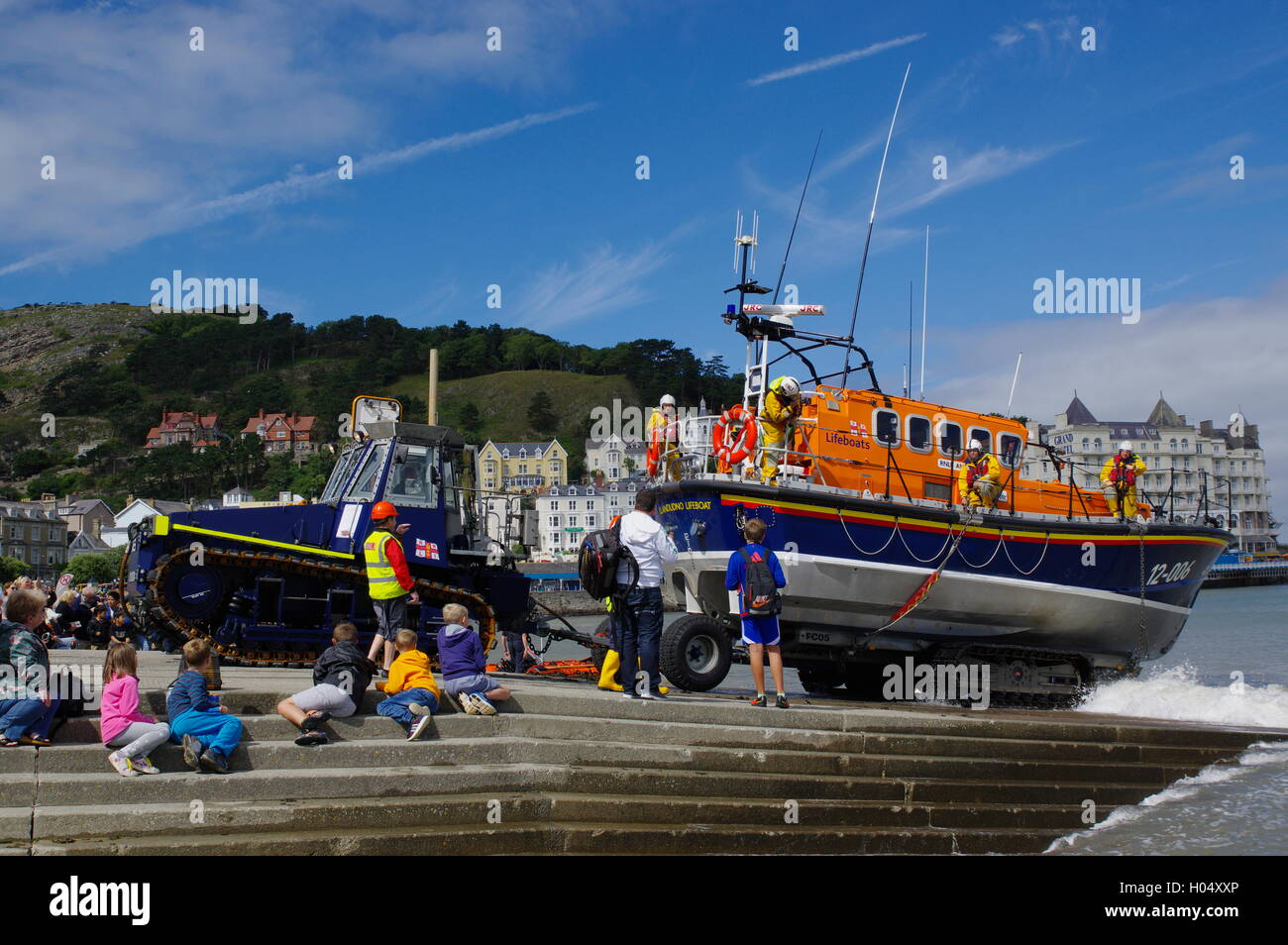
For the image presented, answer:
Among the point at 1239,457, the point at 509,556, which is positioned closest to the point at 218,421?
the point at 1239,457

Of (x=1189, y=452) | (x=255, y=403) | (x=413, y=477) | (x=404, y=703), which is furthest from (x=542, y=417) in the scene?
(x=404, y=703)

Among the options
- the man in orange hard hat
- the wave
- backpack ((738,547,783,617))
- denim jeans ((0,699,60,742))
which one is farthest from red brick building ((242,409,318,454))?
denim jeans ((0,699,60,742))

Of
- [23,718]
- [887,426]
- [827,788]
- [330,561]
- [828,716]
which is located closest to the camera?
[23,718]

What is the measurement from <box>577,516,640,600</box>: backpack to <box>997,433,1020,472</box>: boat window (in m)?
9.10

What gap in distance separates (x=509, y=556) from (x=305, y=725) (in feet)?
24.0

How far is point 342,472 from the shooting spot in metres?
13.5

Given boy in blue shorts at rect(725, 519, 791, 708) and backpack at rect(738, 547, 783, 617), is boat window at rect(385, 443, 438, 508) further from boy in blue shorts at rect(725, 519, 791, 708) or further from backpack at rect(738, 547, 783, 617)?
backpack at rect(738, 547, 783, 617)

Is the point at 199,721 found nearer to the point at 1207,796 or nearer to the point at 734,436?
the point at 1207,796

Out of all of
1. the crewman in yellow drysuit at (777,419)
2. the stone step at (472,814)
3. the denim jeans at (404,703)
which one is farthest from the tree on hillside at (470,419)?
the stone step at (472,814)

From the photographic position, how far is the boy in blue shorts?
8.88 metres

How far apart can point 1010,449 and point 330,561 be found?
33.6ft
